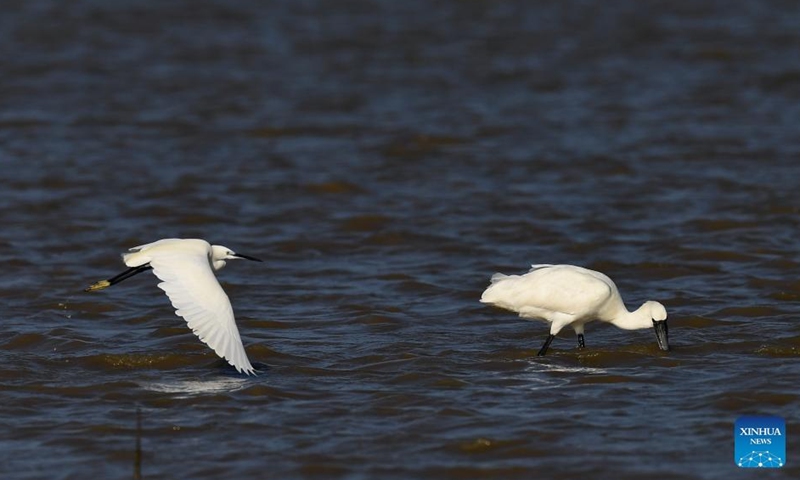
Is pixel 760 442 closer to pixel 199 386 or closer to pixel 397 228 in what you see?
pixel 199 386

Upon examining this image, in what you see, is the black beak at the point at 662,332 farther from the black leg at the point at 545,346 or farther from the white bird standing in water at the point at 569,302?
Result: the black leg at the point at 545,346

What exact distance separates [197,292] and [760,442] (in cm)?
358

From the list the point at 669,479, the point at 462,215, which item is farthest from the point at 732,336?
the point at 462,215

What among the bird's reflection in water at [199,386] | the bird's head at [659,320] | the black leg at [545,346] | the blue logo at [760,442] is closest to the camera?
the blue logo at [760,442]

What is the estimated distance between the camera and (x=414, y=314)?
39.0 feet

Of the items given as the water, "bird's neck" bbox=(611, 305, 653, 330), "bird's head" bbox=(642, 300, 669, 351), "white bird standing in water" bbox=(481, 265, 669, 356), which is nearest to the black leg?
"white bird standing in water" bbox=(481, 265, 669, 356)

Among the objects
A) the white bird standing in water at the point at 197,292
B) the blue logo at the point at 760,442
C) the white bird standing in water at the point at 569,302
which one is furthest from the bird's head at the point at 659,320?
the white bird standing in water at the point at 197,292

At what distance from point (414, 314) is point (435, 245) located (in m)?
2.41

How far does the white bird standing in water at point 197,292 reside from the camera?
29.8ft

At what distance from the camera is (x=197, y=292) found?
369 inches

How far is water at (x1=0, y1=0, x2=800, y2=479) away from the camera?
8.62 meters

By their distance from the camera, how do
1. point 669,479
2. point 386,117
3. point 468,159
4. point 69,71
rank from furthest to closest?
point 69,71 < point 386,117 < point 468,159 < point 669,479

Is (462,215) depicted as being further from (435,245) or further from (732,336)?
(732,336)

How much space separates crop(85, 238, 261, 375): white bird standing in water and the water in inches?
15.4
